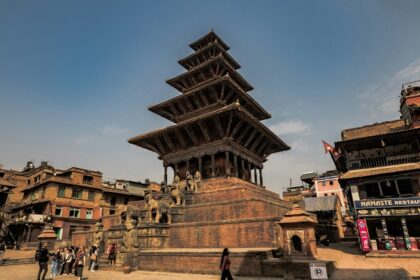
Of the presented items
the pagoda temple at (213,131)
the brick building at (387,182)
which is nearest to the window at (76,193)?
the pagoda temple at (213,131)

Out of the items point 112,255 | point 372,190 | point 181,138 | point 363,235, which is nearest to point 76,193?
point 181,138

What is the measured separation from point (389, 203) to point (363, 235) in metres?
2.82

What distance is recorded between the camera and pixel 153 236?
1575cm

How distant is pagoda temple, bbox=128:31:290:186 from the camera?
25609 mm

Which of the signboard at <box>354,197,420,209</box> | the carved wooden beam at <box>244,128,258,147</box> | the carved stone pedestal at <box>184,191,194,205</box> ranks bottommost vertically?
the signboard at <box>354,197,420,209</box>

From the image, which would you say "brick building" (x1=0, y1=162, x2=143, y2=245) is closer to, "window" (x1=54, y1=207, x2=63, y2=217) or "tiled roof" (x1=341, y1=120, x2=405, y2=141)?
"window" (x1=54, y1=207, x2=63, y2=217)

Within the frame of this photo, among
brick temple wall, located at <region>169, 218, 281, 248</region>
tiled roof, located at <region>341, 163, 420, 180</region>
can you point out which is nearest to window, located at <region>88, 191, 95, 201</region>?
brick temple wall, located at <region>169, 218, 281, 248</region>

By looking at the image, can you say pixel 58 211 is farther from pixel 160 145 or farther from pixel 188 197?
pixel 188 197

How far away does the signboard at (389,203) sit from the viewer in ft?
57.1

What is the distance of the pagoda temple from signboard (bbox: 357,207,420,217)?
34.6 feet

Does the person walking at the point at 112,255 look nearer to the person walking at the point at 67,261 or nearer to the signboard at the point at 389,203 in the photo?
the person walking at the point at 67,261

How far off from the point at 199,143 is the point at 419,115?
19.1 m

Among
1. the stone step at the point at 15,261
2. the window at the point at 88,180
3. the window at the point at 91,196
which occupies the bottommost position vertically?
the stone step at the point at 15,261

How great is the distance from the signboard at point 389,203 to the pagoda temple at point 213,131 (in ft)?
34.0
